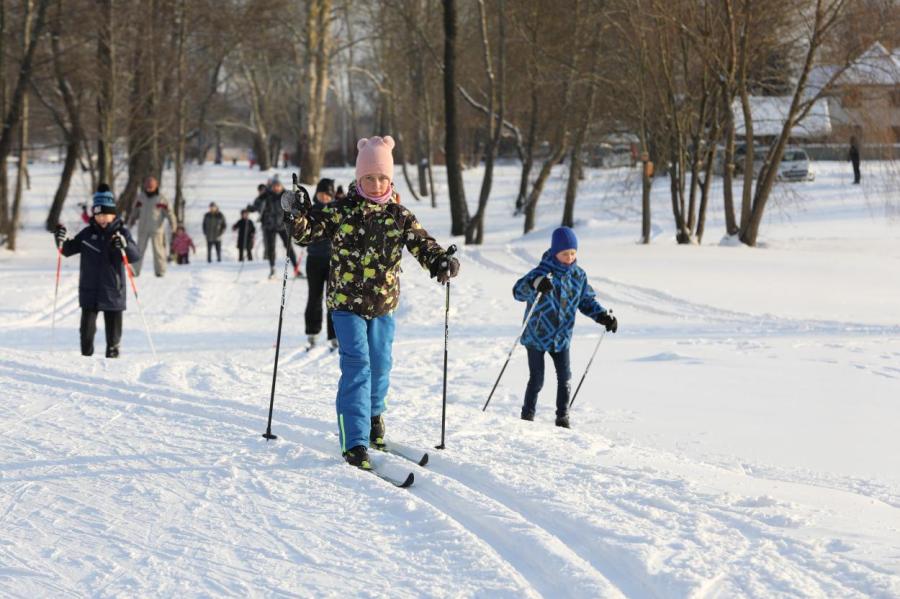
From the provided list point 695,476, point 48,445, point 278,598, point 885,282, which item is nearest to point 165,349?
point 48,445

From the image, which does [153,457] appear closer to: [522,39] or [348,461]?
[348,461]

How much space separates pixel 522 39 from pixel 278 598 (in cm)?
2410

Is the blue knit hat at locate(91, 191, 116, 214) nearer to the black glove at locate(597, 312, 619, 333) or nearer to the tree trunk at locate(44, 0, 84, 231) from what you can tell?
the black glove at locate(597, 312, 619, 333)

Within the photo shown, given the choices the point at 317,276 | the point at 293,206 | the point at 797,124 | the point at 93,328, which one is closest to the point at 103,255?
the point at 93,328

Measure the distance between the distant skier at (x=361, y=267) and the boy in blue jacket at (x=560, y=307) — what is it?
1880mm

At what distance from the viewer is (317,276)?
12.1m

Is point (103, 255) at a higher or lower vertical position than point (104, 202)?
lower

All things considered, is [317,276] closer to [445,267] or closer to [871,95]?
[445,267]

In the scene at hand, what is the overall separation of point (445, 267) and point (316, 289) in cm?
633

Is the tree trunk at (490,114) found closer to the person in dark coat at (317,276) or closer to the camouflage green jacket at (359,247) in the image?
the person in dark coat at (317,276)

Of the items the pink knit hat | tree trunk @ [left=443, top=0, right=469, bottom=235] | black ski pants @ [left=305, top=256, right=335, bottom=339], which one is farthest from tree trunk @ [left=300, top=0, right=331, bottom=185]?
the pink knit hat

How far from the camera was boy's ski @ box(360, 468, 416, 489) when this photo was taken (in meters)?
5.57

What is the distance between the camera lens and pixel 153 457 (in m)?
6.18

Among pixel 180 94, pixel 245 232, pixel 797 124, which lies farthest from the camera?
pixel 180 94
